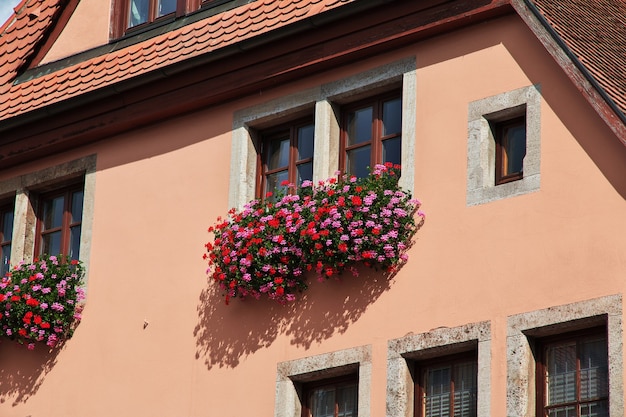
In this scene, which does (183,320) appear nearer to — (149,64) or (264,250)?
(264,250)

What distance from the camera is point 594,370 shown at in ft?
52.4

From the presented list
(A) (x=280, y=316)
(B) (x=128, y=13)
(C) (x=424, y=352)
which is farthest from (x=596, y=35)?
(B) (x=128, y=13)

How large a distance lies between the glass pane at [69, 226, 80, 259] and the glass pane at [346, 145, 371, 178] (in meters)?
3.21

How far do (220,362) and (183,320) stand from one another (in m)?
0.69

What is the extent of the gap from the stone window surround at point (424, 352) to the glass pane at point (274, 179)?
2.32 meters

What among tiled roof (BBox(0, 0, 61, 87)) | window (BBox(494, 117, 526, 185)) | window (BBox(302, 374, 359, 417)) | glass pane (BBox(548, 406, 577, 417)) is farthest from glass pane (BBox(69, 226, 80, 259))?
glass pane (BBox(548, 406, 577, 417))

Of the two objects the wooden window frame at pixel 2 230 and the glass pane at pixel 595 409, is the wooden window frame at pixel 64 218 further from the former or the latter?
the glass pane at pixel 595 409

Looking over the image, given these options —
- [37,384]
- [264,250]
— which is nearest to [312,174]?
[264,250]

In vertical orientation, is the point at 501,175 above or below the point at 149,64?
below

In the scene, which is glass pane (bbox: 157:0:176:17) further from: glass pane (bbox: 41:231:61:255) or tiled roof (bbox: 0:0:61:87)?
glass pane (bbox: 41:231:61:255)

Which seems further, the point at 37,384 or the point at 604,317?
the point at 37,384

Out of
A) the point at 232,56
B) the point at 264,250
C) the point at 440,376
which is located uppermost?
the point at 232,56

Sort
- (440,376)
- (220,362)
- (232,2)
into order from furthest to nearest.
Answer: (232,2) < (220,362) < (440,376)

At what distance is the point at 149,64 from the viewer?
19828 millimetres
